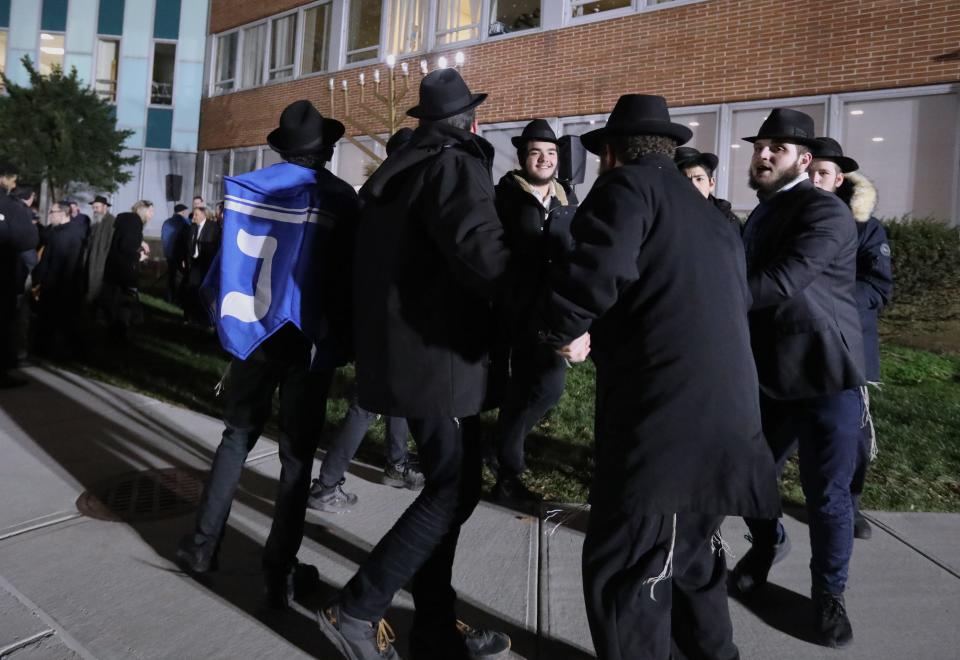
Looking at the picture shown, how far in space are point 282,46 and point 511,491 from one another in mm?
18310

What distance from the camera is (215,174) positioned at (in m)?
22.5

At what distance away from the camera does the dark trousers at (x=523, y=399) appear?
4418 mm

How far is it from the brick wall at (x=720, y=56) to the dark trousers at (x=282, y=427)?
32.4 feet

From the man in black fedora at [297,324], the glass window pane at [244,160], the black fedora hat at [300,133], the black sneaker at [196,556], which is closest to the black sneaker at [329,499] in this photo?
the black sneaker at [196,556]

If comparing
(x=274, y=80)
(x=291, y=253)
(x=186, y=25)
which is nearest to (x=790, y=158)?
(x=291, y=253)

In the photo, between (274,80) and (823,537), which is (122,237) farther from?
(274,80)

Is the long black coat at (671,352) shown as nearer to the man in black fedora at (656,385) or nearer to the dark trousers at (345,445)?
the man in black fedora at (656,385)

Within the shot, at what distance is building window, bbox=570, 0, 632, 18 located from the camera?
13063 mm

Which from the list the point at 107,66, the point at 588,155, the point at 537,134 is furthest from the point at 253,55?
the point at 537,134

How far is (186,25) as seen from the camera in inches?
1025

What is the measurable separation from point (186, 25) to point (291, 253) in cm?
2647

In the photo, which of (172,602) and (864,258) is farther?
(864,258)

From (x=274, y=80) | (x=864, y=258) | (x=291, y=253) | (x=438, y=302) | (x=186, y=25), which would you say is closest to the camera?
(x=438, y=302)

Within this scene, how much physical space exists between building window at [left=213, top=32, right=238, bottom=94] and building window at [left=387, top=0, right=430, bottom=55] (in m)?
6.87
